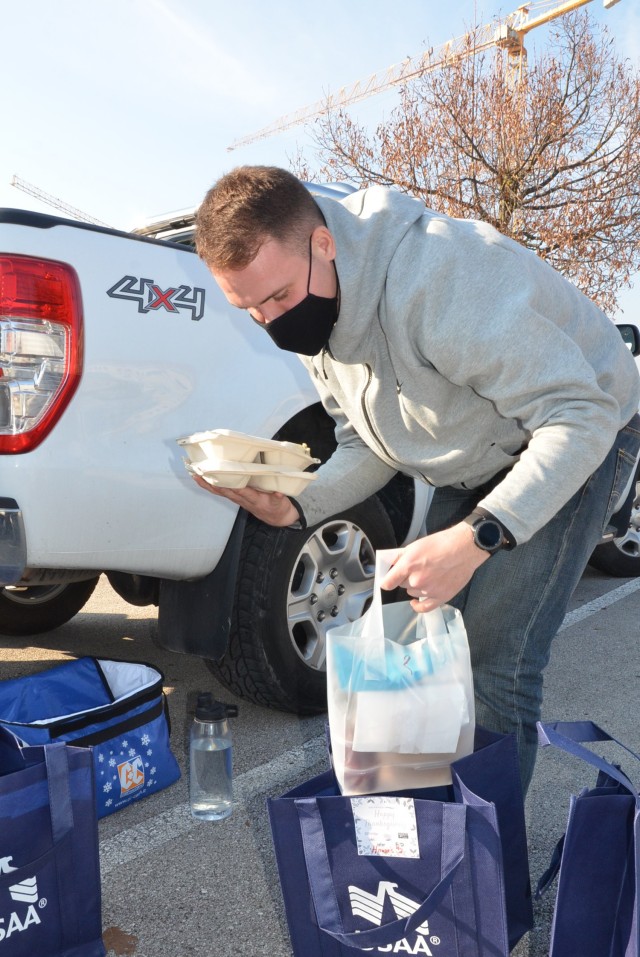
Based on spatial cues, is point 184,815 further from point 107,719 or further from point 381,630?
point 381,630

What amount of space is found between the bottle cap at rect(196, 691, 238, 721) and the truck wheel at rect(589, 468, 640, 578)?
3.34m

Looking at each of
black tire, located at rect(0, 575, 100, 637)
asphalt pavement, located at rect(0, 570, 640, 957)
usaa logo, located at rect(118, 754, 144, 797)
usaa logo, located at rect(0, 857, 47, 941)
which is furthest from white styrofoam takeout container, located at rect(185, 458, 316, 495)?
black tire, located at rect(0, 575, 100, 637)

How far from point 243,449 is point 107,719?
3.73 ft

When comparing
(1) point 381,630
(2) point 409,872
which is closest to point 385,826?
(2) point 409,872

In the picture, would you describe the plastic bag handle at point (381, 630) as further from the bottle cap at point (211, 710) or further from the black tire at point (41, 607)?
the black tire at point (41, 607)

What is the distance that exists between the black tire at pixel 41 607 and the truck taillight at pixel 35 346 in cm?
168

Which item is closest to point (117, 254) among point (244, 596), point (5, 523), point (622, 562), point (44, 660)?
point (5, 523)

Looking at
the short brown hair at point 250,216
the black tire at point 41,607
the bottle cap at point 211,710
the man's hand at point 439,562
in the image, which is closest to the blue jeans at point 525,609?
the man's hand at point 439,562

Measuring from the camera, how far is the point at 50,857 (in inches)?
62.8

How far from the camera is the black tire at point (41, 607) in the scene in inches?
146

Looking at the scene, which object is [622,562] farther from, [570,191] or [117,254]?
[570,191]

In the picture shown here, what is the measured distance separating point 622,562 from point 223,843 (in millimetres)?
3767

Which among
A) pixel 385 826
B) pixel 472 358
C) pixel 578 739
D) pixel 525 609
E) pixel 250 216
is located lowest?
pixel 385 826

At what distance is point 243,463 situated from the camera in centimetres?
167
